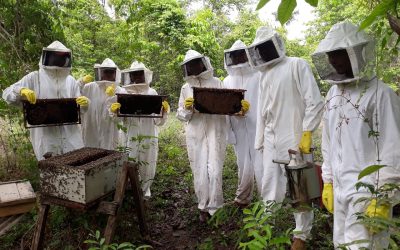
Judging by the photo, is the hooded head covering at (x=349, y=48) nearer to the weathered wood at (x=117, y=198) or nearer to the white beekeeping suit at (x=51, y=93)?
the weathered wood at (x=117, y=198)

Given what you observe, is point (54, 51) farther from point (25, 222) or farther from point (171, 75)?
point (171, 75)

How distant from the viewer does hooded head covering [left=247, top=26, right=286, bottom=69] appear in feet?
13.1

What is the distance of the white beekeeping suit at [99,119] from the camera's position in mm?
6180

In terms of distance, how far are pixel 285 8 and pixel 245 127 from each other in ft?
13.7

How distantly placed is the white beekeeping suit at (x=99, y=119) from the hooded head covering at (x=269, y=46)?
2.91 m

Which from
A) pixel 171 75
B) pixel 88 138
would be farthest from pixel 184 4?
pixel 88 138

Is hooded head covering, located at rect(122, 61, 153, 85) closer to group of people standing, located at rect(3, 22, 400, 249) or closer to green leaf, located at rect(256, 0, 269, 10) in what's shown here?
group of people standing, located at rect(3, 22, 400, 249)

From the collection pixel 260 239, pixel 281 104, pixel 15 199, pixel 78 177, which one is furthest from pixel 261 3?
pixel 15 199

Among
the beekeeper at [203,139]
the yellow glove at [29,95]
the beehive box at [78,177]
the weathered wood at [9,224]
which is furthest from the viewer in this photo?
the beekeeper at [203,139]

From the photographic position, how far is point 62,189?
3.36m

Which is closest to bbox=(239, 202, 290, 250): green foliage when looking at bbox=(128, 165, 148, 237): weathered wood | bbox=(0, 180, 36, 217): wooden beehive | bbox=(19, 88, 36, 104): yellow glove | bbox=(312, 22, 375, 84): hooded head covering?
bbox=(312, 22, 375, 84): hooded head covering

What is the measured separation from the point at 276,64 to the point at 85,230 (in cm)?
285

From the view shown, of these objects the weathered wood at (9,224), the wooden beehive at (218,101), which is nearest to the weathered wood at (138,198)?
the wooden beehive at (218,101)

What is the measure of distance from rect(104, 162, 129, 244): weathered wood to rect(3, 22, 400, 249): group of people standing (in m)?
1.16
